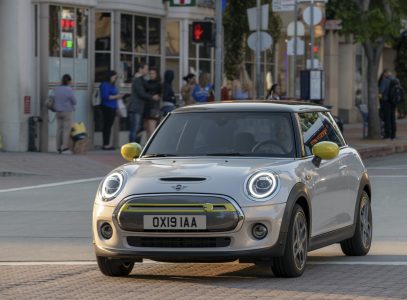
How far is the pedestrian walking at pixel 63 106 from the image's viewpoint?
29.3 m

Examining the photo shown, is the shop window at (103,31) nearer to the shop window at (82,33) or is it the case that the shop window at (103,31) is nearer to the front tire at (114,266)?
the shop window at (82,33)

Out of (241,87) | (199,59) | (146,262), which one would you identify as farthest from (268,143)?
(241,87)

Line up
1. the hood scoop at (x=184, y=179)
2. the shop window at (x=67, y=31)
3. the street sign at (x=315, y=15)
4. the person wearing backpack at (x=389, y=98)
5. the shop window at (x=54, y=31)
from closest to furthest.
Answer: the hood scoop at (x=184, y=179) → the shop window at (x=54, y=31) → the shop window at (x=67, y=31) → the street sign at (x=315, y=15) → the person wearing backpack at (x=389, y=98)

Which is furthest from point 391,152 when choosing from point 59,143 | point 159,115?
point 59,143

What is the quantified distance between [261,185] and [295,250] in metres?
0.62

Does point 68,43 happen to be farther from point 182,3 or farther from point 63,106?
point 182,3

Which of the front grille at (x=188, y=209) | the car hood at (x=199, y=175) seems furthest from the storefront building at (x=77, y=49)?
the front grille at (x=188, y=209)

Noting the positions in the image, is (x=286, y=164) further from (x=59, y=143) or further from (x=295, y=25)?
(x=295, y=25)

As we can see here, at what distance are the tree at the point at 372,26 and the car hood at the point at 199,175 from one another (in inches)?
958

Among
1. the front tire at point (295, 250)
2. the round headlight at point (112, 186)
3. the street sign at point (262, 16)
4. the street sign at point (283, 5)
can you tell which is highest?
the street sign at point (283, 5)

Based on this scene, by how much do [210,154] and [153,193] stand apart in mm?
1031

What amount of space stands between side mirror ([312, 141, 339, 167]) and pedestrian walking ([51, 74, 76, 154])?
18.0 m

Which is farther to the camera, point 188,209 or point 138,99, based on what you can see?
point 138,99

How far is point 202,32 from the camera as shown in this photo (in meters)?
29.2
